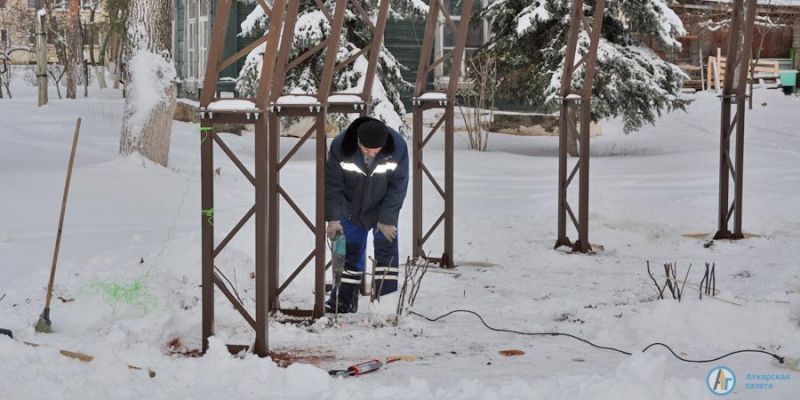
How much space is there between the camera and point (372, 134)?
8.47 meters

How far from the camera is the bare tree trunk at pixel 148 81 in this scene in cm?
1565

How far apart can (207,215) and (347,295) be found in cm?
208

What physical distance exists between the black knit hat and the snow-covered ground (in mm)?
1298

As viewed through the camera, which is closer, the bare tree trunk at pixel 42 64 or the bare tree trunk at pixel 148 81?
the bare tree trunk at pixel 148 81

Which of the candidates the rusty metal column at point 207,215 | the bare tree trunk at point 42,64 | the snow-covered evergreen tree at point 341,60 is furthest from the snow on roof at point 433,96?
the bare tree trunk at point 42,64

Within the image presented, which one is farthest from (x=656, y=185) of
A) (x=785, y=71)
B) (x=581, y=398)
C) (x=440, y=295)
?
(x=785, y=71)

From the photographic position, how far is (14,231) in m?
11.0

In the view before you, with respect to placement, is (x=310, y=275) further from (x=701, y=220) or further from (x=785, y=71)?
(x=785, y=71)

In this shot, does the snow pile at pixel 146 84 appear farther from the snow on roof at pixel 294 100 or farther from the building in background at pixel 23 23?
the building in background at pixel 23 23

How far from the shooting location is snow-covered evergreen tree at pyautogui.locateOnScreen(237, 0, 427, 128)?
1869 centimetres

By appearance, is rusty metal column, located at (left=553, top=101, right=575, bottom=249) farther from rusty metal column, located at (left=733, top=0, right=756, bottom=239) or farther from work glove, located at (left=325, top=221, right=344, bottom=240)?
work glove, located at (left=325, top=221, right=344, bottom=240)

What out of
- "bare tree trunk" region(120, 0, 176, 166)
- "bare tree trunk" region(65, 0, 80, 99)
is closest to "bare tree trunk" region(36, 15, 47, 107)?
"bare tree trunk" region(65, 0, 80, 99)

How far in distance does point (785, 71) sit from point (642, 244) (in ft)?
85.7

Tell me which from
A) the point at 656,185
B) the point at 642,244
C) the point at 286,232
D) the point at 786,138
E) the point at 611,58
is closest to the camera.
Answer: the point at 286,232
